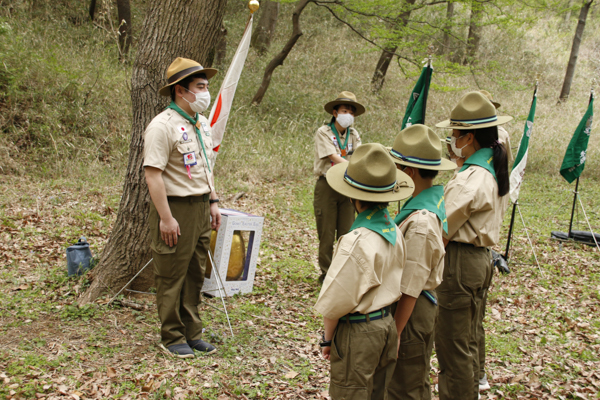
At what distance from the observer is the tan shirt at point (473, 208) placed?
3191 millimetres

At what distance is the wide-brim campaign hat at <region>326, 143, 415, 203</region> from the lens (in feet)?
7.81

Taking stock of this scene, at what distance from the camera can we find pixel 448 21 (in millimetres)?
14023

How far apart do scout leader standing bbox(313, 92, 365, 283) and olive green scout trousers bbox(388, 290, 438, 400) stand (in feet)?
9.45

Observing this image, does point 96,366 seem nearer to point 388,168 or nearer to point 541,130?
point 388,168

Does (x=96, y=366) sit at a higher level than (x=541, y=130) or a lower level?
lower

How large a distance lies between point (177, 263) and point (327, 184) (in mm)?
2382

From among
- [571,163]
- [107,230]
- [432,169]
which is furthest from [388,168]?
[571,163]

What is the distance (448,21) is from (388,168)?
13.3 meters

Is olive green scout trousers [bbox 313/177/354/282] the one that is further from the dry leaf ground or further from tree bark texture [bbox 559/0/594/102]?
tree bark texture [bbox 559/0/594/102]

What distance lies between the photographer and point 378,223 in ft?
7.82

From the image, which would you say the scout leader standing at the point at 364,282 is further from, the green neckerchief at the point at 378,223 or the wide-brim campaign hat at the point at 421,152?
the wide-brim campaign hat at the point at 421,152

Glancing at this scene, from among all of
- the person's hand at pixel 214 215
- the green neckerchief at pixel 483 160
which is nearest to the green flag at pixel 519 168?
the green neckerchief at pixel 483 160

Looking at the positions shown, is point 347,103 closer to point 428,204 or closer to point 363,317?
point 428,204

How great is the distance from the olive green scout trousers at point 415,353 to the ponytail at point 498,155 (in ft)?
3.67
